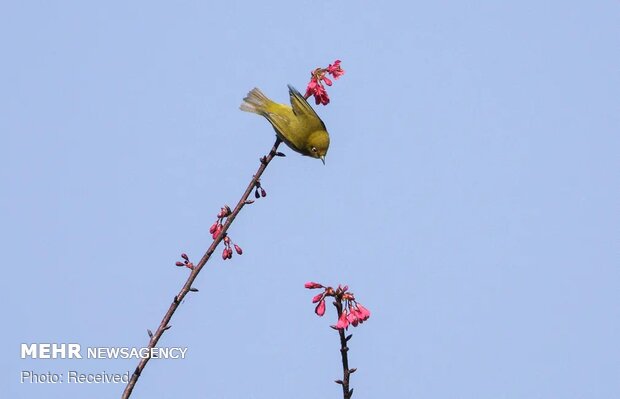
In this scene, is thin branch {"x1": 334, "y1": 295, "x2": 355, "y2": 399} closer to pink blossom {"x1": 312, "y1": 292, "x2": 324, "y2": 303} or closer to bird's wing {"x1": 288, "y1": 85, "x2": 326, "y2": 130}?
pink blossom {"x1": 312, "y1": 292, "x2": 324, "y2": 303}

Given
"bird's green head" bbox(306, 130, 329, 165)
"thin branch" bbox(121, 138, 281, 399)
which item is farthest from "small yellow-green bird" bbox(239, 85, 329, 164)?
"thin branch" bbox(121, 138, 281, 399)

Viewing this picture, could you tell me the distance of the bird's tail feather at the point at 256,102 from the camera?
382 inches

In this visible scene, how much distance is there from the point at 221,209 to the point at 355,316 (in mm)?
2106

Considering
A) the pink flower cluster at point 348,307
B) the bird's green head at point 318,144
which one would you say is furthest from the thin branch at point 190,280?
the bird's green head at point 318,144

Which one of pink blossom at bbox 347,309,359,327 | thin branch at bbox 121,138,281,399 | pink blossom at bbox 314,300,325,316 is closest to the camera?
thin branch at bbox 121,138,281,399

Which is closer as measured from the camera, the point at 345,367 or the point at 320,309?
the point at 345,367

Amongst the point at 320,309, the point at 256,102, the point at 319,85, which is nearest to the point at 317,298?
the point at 320,309

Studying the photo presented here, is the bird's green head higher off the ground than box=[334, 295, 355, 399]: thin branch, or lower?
higher

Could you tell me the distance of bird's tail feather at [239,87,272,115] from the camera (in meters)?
9.70

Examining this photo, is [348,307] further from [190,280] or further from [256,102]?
[256,102]

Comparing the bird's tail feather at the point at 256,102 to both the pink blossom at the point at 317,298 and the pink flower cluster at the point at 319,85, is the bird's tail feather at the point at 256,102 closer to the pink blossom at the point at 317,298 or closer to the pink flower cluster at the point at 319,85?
the pink flower cluster at the point at 319,85

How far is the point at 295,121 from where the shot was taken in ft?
30.6

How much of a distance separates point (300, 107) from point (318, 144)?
0.52 metres

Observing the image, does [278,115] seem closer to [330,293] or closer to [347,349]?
[330,293]
